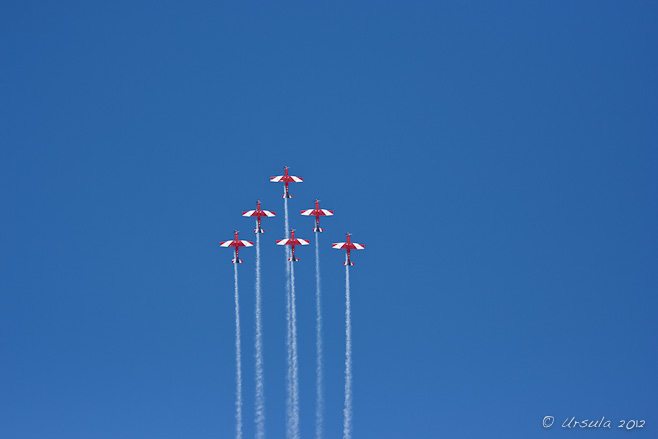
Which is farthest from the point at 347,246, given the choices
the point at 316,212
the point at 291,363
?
the point at 291,363

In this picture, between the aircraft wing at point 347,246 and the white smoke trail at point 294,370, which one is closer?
the aircraft wing at point 347,246

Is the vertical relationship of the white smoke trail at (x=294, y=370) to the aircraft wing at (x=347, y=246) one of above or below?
below

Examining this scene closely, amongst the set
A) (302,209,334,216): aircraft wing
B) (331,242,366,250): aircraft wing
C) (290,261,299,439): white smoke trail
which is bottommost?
(290,261,299,439): white smoke trail

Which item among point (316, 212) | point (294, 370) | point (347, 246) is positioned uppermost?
point (316, 212)

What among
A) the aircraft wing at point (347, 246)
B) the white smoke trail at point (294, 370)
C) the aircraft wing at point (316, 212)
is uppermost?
the aircraft wing at point (316, 212)

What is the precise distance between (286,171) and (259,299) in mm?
4798

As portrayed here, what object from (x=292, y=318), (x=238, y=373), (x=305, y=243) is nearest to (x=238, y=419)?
(x=238, y=373)

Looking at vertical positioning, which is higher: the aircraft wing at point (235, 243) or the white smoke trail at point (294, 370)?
the aircraft wing at point (235, 243)

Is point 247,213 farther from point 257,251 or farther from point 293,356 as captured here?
point 293,356

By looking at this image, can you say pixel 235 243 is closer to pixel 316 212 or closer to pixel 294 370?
pixel 316 212

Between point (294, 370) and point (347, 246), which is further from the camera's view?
point (294, 370)

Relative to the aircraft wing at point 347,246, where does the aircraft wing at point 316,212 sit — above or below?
above

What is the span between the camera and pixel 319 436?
28.7 meters

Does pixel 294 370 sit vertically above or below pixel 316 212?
below
